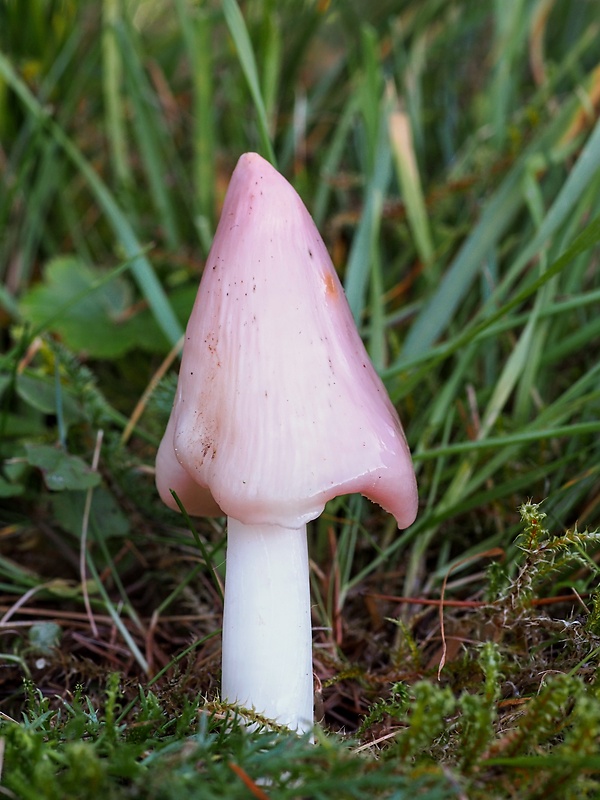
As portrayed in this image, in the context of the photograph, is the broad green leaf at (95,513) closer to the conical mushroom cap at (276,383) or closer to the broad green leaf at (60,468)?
the broad green leaf at (60,468)

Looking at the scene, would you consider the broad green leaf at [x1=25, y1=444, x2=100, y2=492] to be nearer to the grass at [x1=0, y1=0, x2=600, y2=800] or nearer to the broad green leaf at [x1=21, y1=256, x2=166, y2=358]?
the grass at [x1=0, y1=0, x2=600, y2=800]

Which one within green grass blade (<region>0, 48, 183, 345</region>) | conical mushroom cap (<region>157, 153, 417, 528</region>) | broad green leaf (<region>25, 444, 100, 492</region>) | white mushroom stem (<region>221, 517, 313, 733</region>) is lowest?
white mushroom stem (<region>221, 517, 313, 733</region>)

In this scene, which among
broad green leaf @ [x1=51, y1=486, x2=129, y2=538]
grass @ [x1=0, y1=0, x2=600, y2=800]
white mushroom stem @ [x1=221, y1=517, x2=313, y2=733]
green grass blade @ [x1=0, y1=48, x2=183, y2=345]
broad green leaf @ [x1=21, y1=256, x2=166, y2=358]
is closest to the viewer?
grass @ [x1=0, y1=0, x2=600, y2=800]

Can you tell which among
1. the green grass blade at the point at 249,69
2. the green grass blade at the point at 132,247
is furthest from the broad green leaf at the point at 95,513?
the green grass blade at the point at 249,69

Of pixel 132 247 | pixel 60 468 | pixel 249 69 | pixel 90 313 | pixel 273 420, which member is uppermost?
pixel 249 69

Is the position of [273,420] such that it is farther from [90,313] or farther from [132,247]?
[90,313]

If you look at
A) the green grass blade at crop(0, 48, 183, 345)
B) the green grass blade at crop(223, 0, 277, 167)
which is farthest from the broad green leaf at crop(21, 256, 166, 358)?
the green grass blade at crop(223, 0, 277, 167)

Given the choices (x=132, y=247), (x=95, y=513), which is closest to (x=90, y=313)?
(x=132, y=247)
